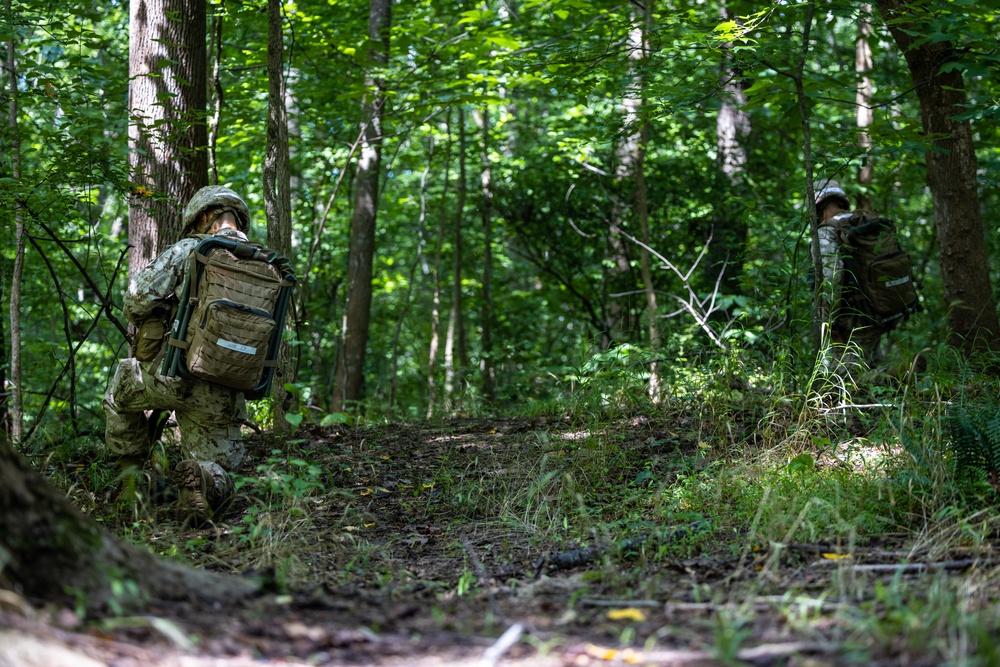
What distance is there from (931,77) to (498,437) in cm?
451

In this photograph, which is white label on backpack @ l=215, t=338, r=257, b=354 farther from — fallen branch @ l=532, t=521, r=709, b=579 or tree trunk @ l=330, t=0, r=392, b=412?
tree trunk @ l=330, t=0, r=392, b=412

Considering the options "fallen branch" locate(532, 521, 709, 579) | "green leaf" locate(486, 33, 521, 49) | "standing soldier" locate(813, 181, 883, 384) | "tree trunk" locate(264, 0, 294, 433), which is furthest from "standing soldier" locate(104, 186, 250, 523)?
"standing soldier" locate(813, 181, 883, 384)

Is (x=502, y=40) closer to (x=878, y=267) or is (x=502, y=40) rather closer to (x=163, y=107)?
(x=163, y=107)

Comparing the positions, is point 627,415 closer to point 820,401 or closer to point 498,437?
point 498,437

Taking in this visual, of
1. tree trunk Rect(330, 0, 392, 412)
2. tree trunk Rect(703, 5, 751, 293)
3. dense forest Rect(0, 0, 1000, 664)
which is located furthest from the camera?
tree trunk Rect(330, 0, 392, 412)

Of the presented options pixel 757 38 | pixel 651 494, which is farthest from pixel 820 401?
pixel 757 38

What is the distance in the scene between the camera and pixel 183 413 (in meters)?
5.05

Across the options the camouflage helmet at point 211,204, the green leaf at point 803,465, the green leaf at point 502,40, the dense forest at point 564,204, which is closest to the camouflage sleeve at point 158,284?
the camouflage helmet at point 211,204

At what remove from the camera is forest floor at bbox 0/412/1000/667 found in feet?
7.31

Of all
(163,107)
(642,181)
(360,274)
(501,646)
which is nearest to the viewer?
(501,646)

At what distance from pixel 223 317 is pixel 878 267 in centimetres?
504

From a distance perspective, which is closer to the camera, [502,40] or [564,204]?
[502,40]

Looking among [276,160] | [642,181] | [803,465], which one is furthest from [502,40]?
[803,465]

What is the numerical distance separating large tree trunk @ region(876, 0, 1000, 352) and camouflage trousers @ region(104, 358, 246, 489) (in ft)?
18.6
